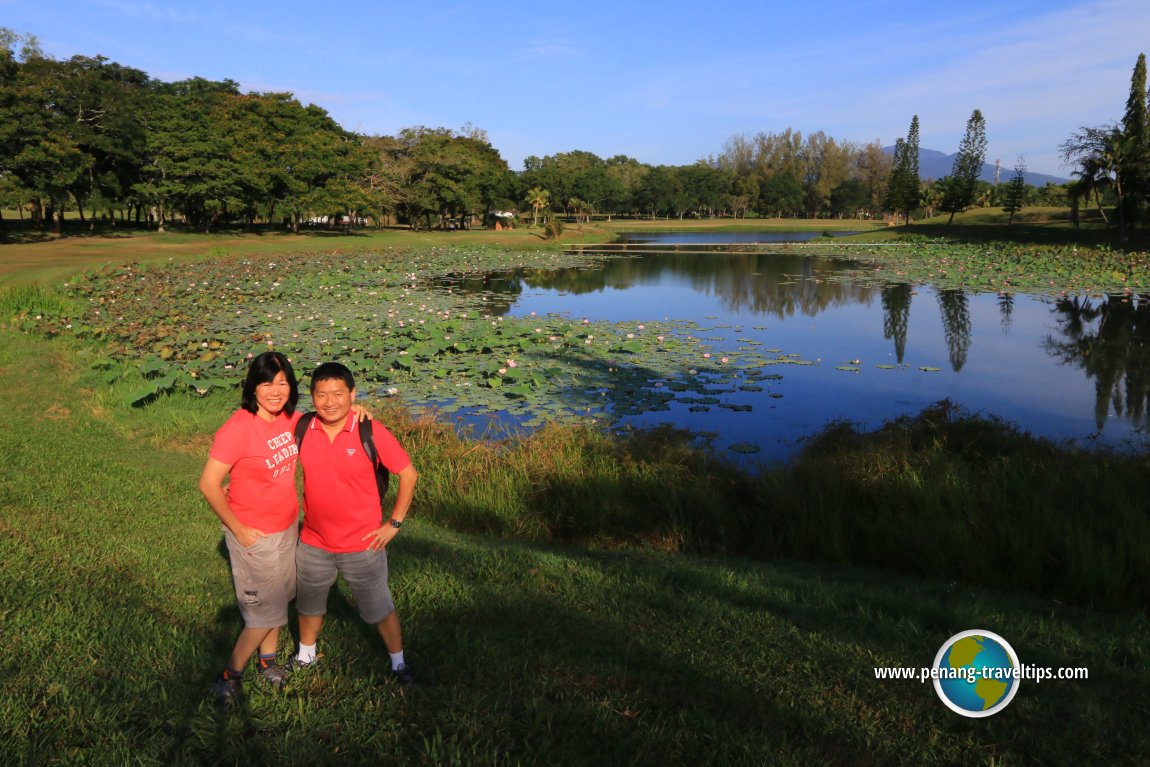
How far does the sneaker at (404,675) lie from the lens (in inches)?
123

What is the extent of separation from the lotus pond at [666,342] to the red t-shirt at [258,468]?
20.0 feet

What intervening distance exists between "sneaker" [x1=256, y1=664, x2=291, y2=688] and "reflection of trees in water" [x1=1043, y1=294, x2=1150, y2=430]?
1072cm

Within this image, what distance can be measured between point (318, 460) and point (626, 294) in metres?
22.5

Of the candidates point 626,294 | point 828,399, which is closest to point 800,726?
point 828,399

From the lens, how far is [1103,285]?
25.0 metres

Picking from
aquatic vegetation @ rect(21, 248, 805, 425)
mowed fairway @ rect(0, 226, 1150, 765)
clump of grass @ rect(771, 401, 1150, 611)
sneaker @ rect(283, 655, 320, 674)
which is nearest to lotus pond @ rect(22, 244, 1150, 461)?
aquatic vegetation @ rect(21, 248, 805, 425)

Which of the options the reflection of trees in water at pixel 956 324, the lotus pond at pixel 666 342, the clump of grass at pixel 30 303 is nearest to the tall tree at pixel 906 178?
the lotus pond at pixel 666 342

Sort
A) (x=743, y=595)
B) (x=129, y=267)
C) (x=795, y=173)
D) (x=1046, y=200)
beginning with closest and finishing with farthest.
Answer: (x=743, y=595), (x=129, y=267), (x=1046, y=200), (x=795, y=173)

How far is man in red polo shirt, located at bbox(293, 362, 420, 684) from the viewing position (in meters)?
3.07

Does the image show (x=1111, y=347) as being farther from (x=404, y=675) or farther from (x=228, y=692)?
(x=228, y=692)

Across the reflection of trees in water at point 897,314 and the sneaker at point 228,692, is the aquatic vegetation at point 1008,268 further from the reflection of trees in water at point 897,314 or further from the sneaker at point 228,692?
the sneaker at point 228,692

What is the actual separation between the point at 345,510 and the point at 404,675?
2.59 ft

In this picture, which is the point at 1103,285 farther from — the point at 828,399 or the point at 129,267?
the point at 129,267

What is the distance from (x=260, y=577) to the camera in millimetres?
3113
